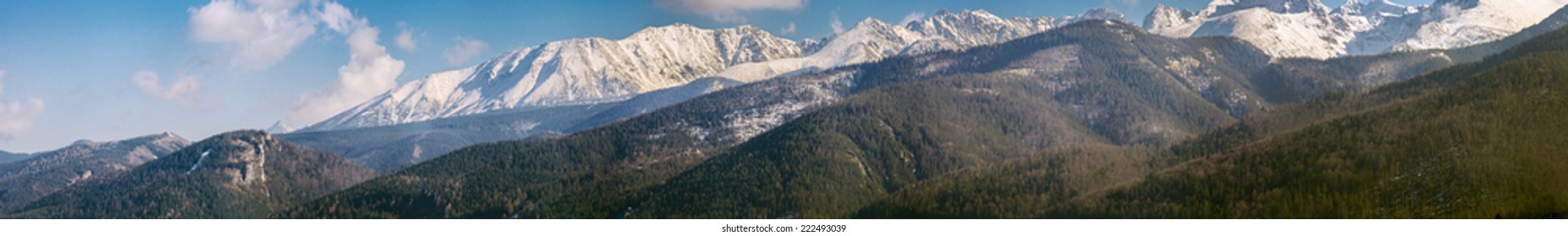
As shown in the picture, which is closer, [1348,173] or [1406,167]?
[1406,167]

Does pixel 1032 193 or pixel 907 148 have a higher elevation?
pixel 907 148

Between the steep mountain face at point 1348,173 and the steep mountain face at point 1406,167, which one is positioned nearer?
the steep mountain face at point 1406,167

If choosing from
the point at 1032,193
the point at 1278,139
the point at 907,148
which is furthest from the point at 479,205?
the point at 1278,139

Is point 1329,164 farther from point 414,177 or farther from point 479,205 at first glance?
point 414,177

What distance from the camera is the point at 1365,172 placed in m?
87.2

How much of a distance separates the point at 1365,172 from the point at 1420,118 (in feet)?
76.3

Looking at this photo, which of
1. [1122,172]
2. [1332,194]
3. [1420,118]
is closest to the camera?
[1332,194]

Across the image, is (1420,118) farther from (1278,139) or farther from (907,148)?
(907,148)

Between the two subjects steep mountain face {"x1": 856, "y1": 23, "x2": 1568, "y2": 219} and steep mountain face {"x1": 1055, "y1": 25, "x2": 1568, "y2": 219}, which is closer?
steep mountain face {"x1": 1055, "y1": 25, "x2": 1568, "y2": 219}

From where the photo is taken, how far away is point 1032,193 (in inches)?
4471
